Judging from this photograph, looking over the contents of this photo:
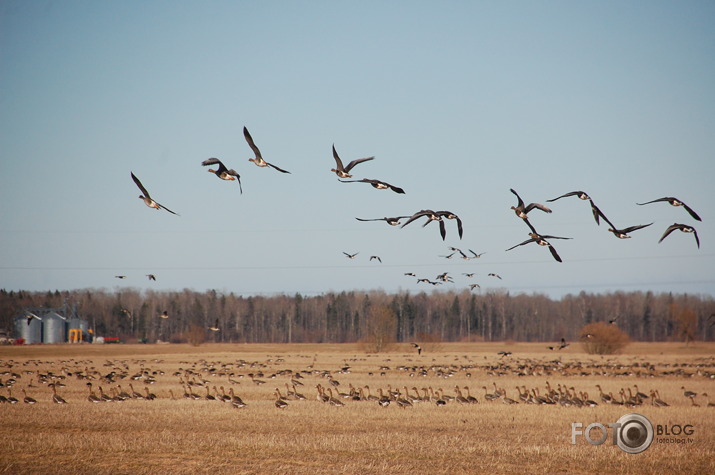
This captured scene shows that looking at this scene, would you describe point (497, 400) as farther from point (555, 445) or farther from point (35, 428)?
point (35, 428)

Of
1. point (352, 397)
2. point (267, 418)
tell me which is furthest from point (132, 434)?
point (352, 397)

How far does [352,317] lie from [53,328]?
5779cm

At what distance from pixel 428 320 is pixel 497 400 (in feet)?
366

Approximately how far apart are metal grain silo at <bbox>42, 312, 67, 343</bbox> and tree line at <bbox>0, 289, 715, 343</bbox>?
51.7 feet

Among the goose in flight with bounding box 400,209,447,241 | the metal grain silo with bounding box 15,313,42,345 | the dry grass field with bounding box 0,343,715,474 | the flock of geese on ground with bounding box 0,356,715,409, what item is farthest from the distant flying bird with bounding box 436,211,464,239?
the metal grain silo with bounding box 15,313,42,345

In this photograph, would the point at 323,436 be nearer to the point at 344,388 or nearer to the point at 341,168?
the point at 341,168

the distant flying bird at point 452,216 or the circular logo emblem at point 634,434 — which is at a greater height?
the distant flying bird at point 452,216

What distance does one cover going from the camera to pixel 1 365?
48.1 m

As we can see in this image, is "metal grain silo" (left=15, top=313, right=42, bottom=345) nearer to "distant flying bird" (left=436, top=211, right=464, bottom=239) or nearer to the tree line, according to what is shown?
the tree line

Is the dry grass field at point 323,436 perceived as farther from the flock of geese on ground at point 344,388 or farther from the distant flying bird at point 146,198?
the distant flying bird at point 146,198

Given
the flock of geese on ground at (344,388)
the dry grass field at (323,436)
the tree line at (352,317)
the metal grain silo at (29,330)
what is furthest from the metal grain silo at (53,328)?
the dry grass field at (323,436)

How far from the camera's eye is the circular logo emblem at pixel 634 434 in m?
16.9

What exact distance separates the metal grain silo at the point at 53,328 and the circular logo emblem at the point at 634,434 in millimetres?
93827

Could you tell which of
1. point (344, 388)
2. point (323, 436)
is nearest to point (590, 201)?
point (323, 436)
